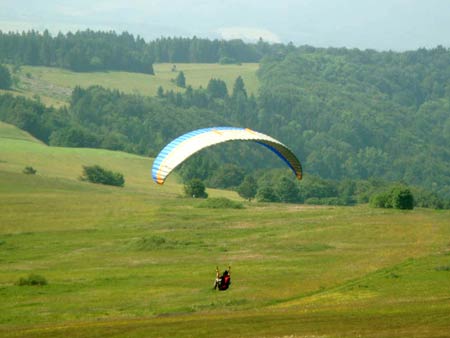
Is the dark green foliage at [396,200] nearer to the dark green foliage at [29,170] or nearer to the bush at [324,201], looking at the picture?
the dark green foliage at [29,170]

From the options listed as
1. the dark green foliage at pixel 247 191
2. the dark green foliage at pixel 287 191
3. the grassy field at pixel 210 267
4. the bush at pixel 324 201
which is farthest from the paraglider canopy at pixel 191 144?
the bush at pixel 324 201

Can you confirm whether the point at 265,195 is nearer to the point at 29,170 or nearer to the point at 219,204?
the point at 29,170

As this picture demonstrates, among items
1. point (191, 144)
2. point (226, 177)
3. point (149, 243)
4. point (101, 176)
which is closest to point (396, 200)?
point (149, 243)

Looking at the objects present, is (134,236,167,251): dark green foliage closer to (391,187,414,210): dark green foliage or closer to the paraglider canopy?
the paraglider canopy

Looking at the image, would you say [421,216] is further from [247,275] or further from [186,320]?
[186,320]

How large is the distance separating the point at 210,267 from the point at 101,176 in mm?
77195

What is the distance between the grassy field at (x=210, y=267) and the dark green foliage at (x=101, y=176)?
75.7ft

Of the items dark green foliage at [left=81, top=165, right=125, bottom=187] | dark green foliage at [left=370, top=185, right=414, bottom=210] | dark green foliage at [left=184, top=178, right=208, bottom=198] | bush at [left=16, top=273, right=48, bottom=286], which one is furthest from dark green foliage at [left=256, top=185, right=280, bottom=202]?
bush at [left=16, top=273, right=48, bottom=286]

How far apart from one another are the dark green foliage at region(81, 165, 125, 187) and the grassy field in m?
23.1

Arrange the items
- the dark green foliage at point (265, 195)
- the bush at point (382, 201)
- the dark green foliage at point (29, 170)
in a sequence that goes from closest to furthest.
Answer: the bush at point (382, 201) < the dark green foliage at point (29, 170) < the dark green foliage at point (265, 195)

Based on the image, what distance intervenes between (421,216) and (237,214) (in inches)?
639

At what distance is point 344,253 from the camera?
6738 centimetres

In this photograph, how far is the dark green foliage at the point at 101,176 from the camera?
13700 cm

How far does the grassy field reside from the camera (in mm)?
40594
